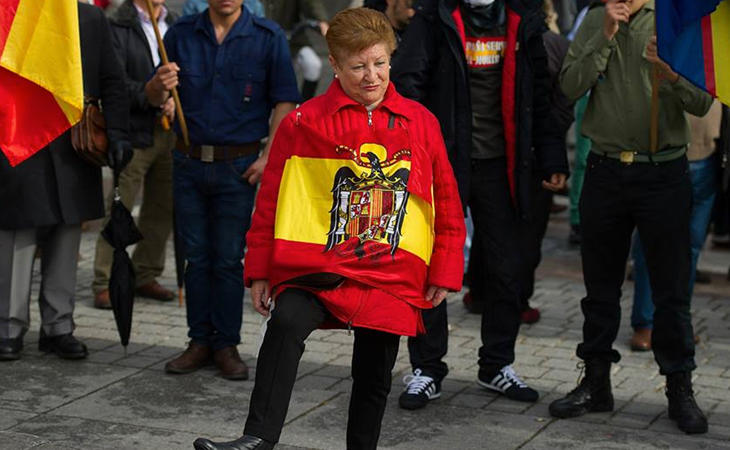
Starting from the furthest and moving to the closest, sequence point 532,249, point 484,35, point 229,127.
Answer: point 532,249
point 229,127
point 484,35

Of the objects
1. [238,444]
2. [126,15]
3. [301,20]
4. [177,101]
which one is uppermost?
[301,20]

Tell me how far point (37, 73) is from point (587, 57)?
239 cm

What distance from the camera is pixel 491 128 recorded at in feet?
21.5

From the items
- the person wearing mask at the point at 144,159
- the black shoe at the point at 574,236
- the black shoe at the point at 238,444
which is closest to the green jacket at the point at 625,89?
the black shoe at the point at 238,444

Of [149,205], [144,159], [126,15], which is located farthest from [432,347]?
[126,15]

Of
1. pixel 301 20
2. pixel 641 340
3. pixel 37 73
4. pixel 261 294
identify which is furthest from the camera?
pixel 301 20

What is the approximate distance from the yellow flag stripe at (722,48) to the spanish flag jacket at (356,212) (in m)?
1.36

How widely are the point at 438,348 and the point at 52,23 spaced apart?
2.31m

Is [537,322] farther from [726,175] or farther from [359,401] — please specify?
[359,401]

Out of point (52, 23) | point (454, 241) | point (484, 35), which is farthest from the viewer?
point (484, 35)

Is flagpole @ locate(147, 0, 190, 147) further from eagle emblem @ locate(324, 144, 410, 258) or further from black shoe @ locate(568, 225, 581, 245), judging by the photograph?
black shoe @ locate(568, 225, 581, 245)

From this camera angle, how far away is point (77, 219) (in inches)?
286

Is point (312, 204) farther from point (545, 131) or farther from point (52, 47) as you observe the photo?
point (545, 131)

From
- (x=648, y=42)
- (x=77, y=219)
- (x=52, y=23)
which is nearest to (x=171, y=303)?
(x=77, y=219)
